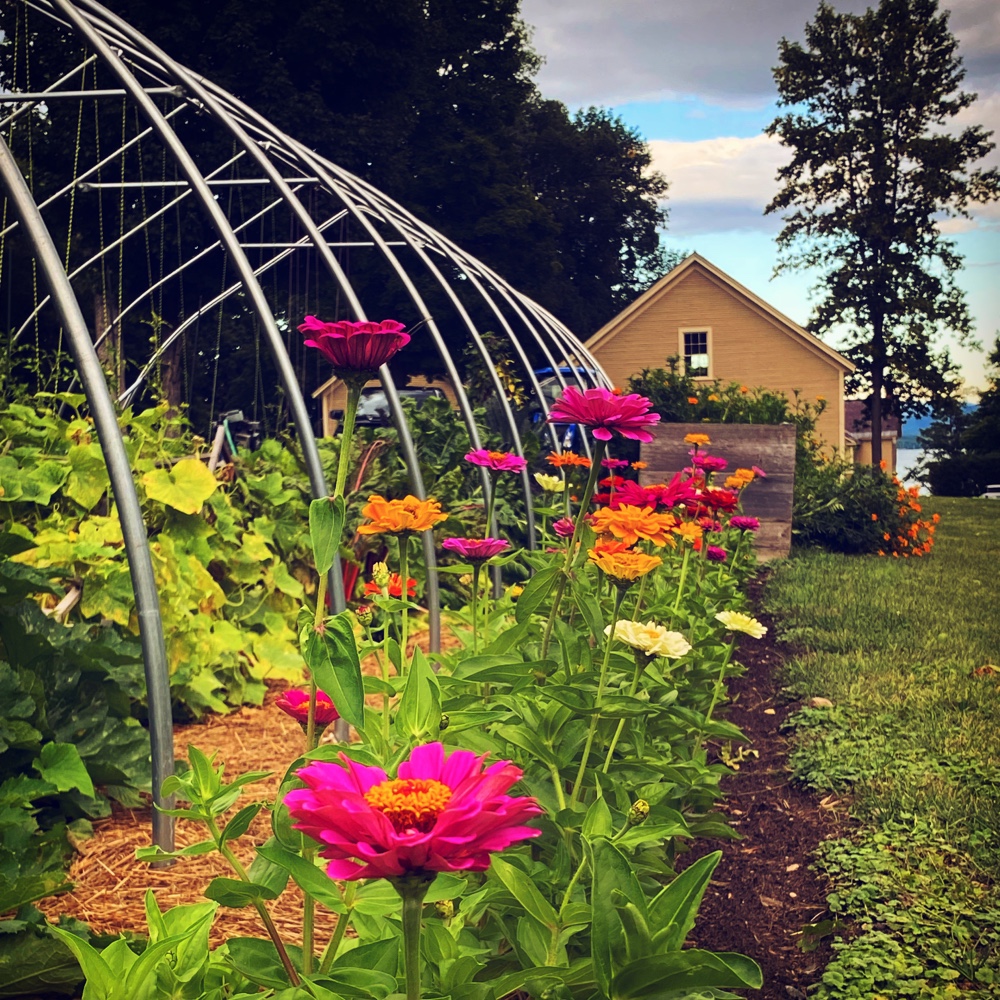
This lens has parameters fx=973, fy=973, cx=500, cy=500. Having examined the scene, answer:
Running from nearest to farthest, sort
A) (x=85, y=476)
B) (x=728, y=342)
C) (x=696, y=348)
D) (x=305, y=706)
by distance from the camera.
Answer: (x=305, y=706), (x=85, y=476), (x=728, y=342), (x=696, y=348)

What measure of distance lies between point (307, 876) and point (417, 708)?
0.22 metres

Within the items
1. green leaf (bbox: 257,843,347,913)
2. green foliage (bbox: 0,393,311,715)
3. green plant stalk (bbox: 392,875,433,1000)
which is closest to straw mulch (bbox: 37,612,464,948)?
green foliage (bbox: 0,393,311,715)

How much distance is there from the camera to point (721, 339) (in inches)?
910

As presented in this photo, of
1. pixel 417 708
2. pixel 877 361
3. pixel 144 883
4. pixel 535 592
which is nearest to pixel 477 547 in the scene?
pixel 535 592

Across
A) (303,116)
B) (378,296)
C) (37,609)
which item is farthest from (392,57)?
(37,609)

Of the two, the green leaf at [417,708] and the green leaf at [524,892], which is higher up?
the green leaf at [417,708]

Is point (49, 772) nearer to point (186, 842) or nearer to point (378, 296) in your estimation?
point (186, 842)

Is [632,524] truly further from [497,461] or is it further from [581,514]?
[497,461]

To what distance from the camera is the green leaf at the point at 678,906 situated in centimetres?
88

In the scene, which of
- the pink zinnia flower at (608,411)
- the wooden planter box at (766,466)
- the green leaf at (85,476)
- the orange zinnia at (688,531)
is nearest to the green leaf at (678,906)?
the pink zinnia flower at (608,411)

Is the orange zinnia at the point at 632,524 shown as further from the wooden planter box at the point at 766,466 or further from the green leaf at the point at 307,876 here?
the wooden planter box at the point at 766,466

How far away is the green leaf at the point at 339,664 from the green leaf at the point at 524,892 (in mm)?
235

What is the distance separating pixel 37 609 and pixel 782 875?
2139 mm

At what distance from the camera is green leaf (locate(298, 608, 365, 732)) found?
1009mm
